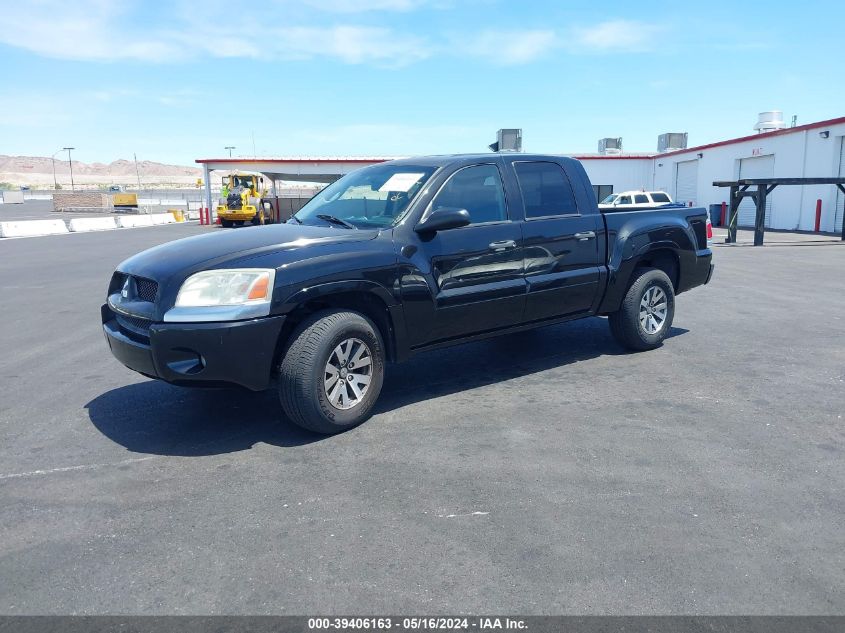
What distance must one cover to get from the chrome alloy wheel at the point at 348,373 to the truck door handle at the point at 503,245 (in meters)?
1.39

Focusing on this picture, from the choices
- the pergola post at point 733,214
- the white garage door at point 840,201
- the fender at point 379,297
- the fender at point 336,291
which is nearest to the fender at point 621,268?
the fender at point 379,297

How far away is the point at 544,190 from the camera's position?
598 centimetres

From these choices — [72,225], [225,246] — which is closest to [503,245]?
[225,246]

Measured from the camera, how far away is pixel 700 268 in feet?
24.4

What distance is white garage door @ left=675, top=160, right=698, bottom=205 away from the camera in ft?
128

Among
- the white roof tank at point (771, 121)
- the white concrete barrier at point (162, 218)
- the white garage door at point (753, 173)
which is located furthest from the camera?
the white concrete barrier at point (162, 218)

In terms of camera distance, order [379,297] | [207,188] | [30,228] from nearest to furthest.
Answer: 1. [379,297]
2. [30,228]
3. [207,188]

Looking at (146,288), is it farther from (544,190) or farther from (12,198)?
(12,198)

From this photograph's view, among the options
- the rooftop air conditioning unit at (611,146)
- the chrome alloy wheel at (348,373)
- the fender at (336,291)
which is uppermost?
the rooftop air conditioning unit at (611,146)

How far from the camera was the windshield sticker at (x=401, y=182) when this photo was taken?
17.6 ft

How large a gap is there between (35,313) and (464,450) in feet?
25.3

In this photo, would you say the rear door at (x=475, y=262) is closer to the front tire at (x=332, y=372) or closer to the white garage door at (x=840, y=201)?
the front tire at (x=332, y=372)

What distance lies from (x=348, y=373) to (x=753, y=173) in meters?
33.2

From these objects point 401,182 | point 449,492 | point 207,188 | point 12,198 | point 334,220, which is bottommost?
point 449,492
